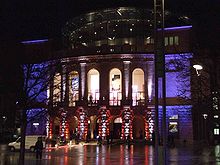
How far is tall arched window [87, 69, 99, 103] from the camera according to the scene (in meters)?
77.7

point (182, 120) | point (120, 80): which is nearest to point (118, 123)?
point (120, 80)

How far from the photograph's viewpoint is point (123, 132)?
239ft

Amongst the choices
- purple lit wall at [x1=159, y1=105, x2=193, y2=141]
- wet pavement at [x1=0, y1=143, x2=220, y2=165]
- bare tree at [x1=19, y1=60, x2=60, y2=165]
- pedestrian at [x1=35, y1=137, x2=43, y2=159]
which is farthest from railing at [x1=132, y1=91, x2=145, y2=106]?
bare tree at [x1=19, y1=60, x2=60, y2=165]

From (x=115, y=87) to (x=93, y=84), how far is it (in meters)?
4.62

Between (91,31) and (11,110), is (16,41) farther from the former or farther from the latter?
(91,31)

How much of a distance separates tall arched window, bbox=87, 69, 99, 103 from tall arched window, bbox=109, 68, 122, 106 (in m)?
2.75

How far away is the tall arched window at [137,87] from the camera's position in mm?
75000

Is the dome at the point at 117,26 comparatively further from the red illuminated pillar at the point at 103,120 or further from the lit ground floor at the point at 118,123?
the lit ground floor at the point at 118,123

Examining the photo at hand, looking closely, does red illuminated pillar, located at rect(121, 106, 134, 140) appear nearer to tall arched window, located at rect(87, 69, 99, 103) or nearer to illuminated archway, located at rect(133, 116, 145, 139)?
illuminated archway, located at rect(133, 116, 145, 139)

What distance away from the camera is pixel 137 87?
7850 cm

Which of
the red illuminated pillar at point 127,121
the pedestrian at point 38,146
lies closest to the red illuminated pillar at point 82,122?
the red illuminated pillar at point 127,121

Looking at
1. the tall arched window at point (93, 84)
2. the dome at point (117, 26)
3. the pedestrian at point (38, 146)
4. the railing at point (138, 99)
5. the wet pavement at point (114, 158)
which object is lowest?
the wet pavement at point (114, 158)

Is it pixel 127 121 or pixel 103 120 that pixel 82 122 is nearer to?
pixel 103 120

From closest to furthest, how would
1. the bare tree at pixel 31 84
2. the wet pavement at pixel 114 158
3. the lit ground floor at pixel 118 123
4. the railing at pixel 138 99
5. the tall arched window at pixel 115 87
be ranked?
the bare tree at pixel 31 84 → the wet pavement at pixel 114 158 → the lit ground floor at pixel 118 123 → the railing at pixel 138 99 → the tall arched window at pixel 115 87
